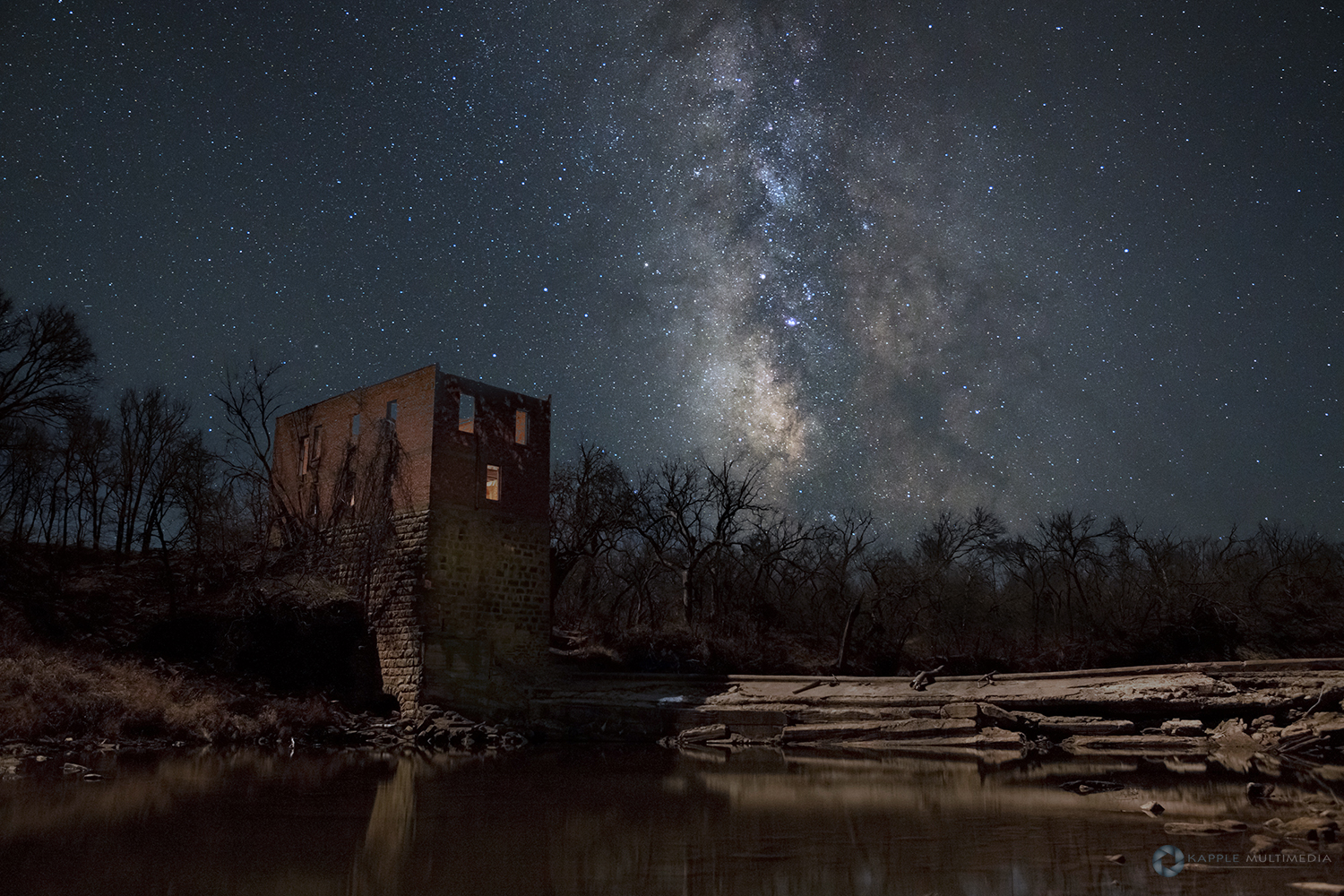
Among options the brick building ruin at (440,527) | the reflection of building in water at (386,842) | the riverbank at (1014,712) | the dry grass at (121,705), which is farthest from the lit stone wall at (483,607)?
the reflection of building in water at (386,842)

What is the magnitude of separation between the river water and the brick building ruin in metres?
9.52

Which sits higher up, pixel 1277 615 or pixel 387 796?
pixel 1277 615

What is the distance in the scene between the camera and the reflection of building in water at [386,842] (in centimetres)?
686

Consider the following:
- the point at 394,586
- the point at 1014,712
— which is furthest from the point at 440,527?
the point at 1014,712

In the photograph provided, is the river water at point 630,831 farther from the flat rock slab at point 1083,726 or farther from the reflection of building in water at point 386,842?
the flat rock slab at point 1083,726

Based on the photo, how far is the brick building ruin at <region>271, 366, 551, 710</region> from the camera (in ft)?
81.2

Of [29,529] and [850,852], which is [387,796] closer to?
[850,852]

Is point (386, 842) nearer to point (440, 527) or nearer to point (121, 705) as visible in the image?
point (121, 705)

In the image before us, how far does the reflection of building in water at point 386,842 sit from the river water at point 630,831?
3 centimetres

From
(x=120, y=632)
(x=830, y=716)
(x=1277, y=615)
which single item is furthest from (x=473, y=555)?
(x=1277, y=615)

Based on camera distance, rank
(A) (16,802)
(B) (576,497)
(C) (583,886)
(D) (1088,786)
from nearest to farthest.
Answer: (C) (583,886) → (A) (16,802) → (D) (1088,786) → (B) (576,497)

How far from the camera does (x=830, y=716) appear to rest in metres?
21.3

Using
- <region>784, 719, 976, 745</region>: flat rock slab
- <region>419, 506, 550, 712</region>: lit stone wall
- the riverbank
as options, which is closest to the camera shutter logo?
the riverbank

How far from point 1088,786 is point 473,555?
742 inches
